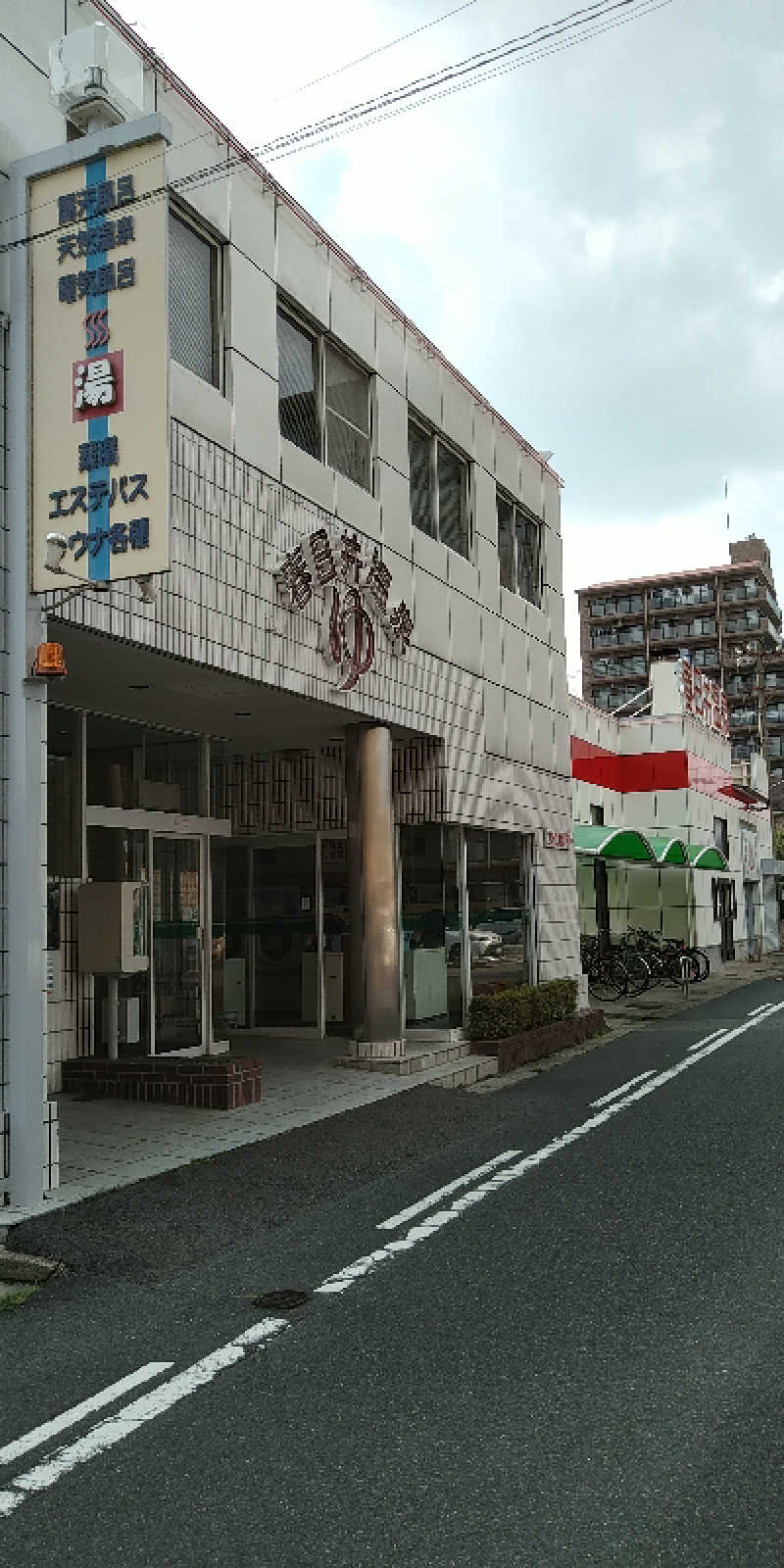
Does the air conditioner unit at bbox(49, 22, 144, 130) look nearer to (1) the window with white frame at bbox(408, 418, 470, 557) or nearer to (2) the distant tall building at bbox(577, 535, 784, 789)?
(1) the window with white frame at bbox(408, 418, 470, 557)

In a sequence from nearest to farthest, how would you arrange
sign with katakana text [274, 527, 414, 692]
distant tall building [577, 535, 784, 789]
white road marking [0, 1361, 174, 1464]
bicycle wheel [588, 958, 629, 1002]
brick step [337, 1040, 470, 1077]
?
white road marking [0, 1361, 174, 1464] < sign with katakana text [274, 527, 414, 692] < brick step [337, 1040, 470, 1077] < bicycle wheel [588, 958, 629, 1002] < distant tall building [577, 535, 784, 789]

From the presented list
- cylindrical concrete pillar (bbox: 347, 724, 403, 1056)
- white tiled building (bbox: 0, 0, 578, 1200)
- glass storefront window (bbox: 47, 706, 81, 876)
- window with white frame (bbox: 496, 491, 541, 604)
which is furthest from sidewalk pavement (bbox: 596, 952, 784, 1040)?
glass storefront window (bbox: 47, 706, 81, 876)

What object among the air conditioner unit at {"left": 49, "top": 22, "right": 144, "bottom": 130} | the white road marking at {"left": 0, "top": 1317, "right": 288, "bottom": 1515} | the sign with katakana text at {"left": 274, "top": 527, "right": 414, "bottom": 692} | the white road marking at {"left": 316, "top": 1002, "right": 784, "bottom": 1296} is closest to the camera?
the white road marking at {"left": 0, "top": 1317, "right": 288, "bottom": 1515}

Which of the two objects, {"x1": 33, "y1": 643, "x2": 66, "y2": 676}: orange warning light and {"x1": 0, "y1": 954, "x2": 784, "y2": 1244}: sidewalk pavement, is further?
{"x1": 0, "y1": 954, "x2": 784, "y2": 1244}: sidewalk pavement

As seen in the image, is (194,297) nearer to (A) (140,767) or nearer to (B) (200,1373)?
(A) (140,767)

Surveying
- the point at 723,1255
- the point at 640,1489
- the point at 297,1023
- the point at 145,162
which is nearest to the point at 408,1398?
the point at 640,1489

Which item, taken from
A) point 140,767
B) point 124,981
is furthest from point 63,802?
point 124,981

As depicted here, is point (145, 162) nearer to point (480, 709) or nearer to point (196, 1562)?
point (196, 1562)

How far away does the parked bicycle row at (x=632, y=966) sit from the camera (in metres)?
26.4

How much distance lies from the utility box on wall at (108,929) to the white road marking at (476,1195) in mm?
4775

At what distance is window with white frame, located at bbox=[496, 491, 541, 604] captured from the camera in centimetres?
1903

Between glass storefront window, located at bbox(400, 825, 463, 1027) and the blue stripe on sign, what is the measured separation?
832cm

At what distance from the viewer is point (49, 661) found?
802cm

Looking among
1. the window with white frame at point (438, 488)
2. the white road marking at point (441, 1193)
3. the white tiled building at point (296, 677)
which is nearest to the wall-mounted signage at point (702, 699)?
the white tiled building at point (296, 677)
